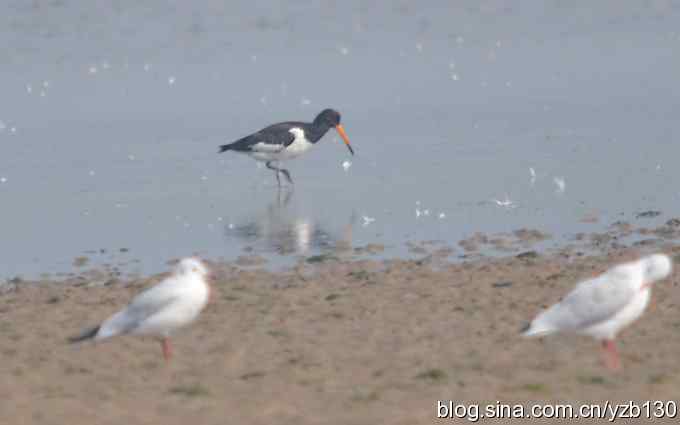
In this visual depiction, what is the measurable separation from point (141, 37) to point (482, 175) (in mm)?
15228

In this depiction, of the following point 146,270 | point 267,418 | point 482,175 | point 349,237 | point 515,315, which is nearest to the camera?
point 267,418

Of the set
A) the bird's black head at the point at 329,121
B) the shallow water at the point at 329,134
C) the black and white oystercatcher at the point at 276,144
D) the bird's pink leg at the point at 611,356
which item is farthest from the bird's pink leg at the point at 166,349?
the bird's black head at the point at 329,121

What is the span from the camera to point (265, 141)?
67.7 ft

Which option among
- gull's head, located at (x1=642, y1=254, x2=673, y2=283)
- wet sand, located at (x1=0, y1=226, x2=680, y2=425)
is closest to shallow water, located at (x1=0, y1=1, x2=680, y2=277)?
wet sand, located at (x1=0, y1=226, x2=680, y2=425)

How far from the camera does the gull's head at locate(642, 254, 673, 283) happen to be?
34.6 ft

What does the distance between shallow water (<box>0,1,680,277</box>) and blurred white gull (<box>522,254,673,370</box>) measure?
5.07 metres

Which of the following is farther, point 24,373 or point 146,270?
point 146,270

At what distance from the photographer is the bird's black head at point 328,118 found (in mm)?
21562

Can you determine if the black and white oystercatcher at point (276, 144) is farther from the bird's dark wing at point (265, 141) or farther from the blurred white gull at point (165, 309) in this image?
the blurred white gull at point (165, 309)

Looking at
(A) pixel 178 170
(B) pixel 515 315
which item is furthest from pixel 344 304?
(A) pixel 178 170

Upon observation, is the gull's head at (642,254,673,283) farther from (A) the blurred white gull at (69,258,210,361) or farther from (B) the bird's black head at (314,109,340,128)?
(B) the bird's black head at (314,109,340,128)

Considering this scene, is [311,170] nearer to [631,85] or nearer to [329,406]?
[631,85]

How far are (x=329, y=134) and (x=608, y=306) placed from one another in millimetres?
13507

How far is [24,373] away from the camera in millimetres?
11305
